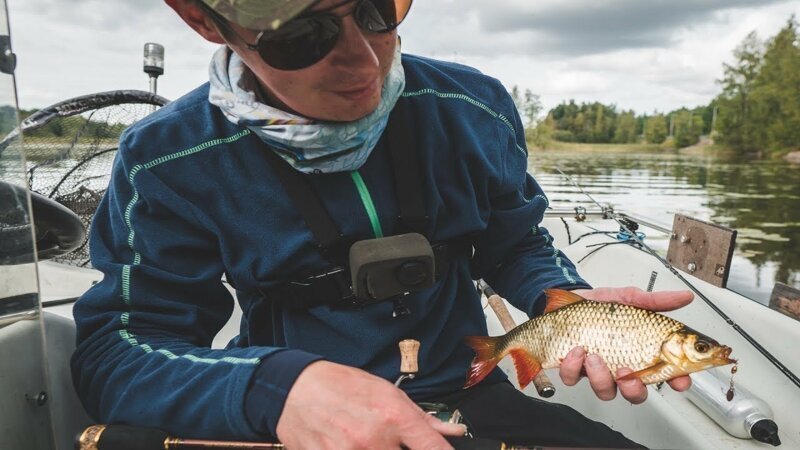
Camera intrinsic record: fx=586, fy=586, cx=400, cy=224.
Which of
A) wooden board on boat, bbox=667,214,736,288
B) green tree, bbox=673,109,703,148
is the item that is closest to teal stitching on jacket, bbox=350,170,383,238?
wooden board on boat, bbox=667,214,736,288

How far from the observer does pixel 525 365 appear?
1729 millimetres

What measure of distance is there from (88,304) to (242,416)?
616mm

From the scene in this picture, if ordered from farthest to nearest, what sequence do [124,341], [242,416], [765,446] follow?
[765,446]
[124,341]
[242,416]

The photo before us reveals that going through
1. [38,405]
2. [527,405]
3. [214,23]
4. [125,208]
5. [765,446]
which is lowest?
[765,446]

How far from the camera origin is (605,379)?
1491 millimetres

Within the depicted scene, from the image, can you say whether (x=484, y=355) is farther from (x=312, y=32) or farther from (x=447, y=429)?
(x=312, y=32)

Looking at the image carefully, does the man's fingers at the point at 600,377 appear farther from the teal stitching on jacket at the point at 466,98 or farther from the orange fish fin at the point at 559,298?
the teal stitching on jacket at the point at 466,98

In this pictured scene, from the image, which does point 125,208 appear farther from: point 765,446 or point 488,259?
point 765,446

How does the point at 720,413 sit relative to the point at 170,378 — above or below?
below

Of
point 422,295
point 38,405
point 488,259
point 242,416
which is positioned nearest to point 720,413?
point 488,259

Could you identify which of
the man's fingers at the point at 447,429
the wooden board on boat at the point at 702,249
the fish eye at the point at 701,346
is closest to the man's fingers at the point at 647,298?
the fish eye at the point at 701,346

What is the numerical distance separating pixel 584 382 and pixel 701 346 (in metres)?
1.37

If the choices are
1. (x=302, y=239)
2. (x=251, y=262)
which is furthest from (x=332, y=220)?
(x=251, y=262)

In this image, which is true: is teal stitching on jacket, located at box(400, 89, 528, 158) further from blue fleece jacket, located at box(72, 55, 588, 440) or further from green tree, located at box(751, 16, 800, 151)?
green tree, located at box(751, 16, 800, 151)
